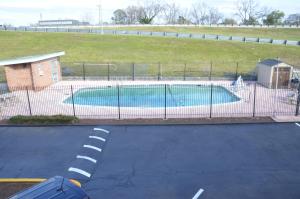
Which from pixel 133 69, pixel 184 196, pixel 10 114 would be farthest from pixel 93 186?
pixel 133 69

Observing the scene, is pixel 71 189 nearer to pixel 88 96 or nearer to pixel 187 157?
pixel 187 157

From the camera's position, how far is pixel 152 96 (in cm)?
2345

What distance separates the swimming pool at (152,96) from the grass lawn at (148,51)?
16.8ft

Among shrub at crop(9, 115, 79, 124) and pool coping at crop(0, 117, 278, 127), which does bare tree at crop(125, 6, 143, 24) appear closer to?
pool coping at crop(0, 117, 278, 127)

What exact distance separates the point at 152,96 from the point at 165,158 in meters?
12.5

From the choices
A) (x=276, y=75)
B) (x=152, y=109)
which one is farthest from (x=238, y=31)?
(x=152, y=109)

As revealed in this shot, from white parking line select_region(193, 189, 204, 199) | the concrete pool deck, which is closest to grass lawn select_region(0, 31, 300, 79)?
the concrete pool deck

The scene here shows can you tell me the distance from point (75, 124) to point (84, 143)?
2553 millimetres

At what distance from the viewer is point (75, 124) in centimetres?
1488

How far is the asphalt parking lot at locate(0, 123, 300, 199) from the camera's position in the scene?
9.23m

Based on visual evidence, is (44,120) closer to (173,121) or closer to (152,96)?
(173,121)

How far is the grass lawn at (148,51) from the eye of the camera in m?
33.2

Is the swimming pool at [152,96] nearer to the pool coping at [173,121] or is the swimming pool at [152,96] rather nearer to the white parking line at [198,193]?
the pool coping at [173,121]

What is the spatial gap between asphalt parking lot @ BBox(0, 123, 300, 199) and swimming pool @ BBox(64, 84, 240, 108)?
20.7 feet
